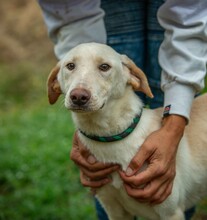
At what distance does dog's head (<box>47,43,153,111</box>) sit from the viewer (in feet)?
7.07

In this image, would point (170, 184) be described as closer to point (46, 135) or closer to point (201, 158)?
point (201, 158)

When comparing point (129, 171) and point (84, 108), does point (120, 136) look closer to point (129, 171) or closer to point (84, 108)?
point (129, 171)

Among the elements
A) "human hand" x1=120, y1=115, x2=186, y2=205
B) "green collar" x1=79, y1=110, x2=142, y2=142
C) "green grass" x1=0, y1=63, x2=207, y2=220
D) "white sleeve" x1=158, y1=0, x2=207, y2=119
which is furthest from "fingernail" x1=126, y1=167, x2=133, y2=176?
"green grass" x1=0, y1=63, x2=207, y2=220

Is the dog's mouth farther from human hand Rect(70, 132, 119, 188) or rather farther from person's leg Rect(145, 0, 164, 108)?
person's leg Rect(145, 0, 164, 108)

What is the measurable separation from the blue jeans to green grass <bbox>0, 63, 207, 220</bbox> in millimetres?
480

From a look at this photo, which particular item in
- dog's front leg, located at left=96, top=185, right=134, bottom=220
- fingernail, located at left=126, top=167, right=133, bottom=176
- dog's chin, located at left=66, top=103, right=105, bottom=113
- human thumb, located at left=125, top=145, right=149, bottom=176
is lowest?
dog's front leg, located at left=96, top=185, right=134, bottom=220

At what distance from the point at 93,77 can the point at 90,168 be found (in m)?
0.48

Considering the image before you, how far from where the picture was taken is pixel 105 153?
8.01ft

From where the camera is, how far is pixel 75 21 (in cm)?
278

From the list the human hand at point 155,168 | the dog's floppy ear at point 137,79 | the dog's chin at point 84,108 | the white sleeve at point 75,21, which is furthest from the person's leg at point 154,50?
the dog's chin at point 84,108

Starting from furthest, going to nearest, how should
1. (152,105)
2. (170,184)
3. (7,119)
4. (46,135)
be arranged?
(7,119) < (46,135) < (152,105) < (170,184)

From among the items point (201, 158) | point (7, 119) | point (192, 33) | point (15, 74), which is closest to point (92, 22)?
point (192, 33)

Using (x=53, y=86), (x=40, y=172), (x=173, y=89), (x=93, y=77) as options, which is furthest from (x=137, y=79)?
(x=40, y=172)

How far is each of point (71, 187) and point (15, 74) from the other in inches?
153
